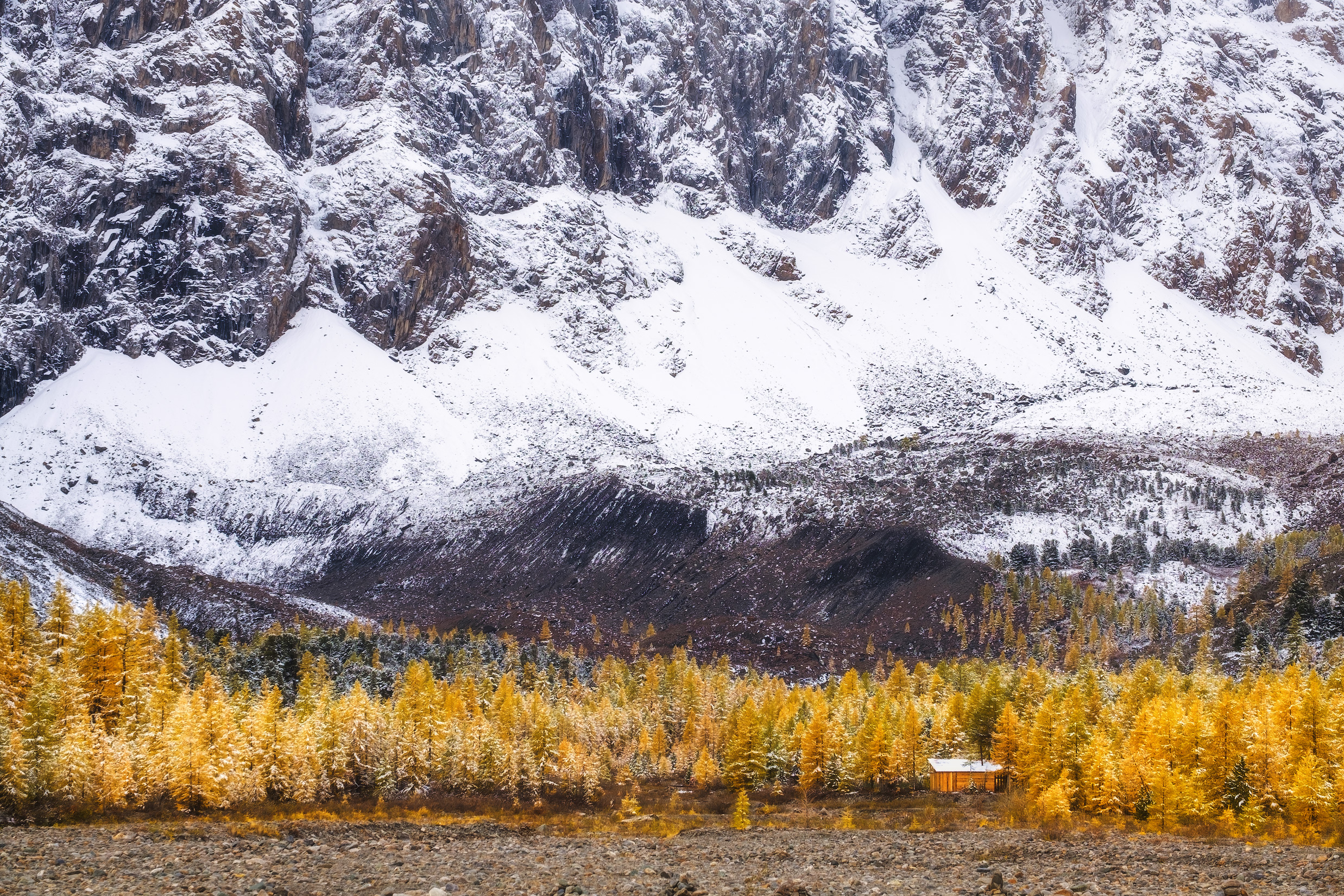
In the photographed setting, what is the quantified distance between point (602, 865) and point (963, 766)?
4962 centimetres

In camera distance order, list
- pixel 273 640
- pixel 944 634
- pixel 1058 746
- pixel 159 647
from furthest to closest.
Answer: pixel 944 634 < pixel 273 640 < pixel 159 647 < pixel 1058 746

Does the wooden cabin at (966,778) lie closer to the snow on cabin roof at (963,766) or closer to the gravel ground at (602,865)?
the snow on cabin roof at (963,766)

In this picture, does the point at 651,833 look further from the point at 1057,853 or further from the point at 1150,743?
the point at 1150,743

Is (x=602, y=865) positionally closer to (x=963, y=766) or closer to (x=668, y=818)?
(x=668, y=818)

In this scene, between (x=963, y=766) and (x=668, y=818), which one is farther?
(x=963, y=766)

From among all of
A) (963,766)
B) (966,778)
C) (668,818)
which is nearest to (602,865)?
(668,818)

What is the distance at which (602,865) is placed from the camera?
115 feet

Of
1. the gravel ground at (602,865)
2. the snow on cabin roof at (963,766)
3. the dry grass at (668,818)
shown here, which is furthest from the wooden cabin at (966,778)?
the gravel ground at (602,865)

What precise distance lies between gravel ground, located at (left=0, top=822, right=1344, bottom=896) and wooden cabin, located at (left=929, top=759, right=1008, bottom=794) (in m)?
32.7

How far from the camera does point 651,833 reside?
52.8 meters

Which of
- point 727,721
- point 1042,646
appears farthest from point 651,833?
point 1042,646

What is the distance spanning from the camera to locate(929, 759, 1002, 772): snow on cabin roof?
251 ft

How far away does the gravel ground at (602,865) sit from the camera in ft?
92.8

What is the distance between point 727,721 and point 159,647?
51233 millimetres
